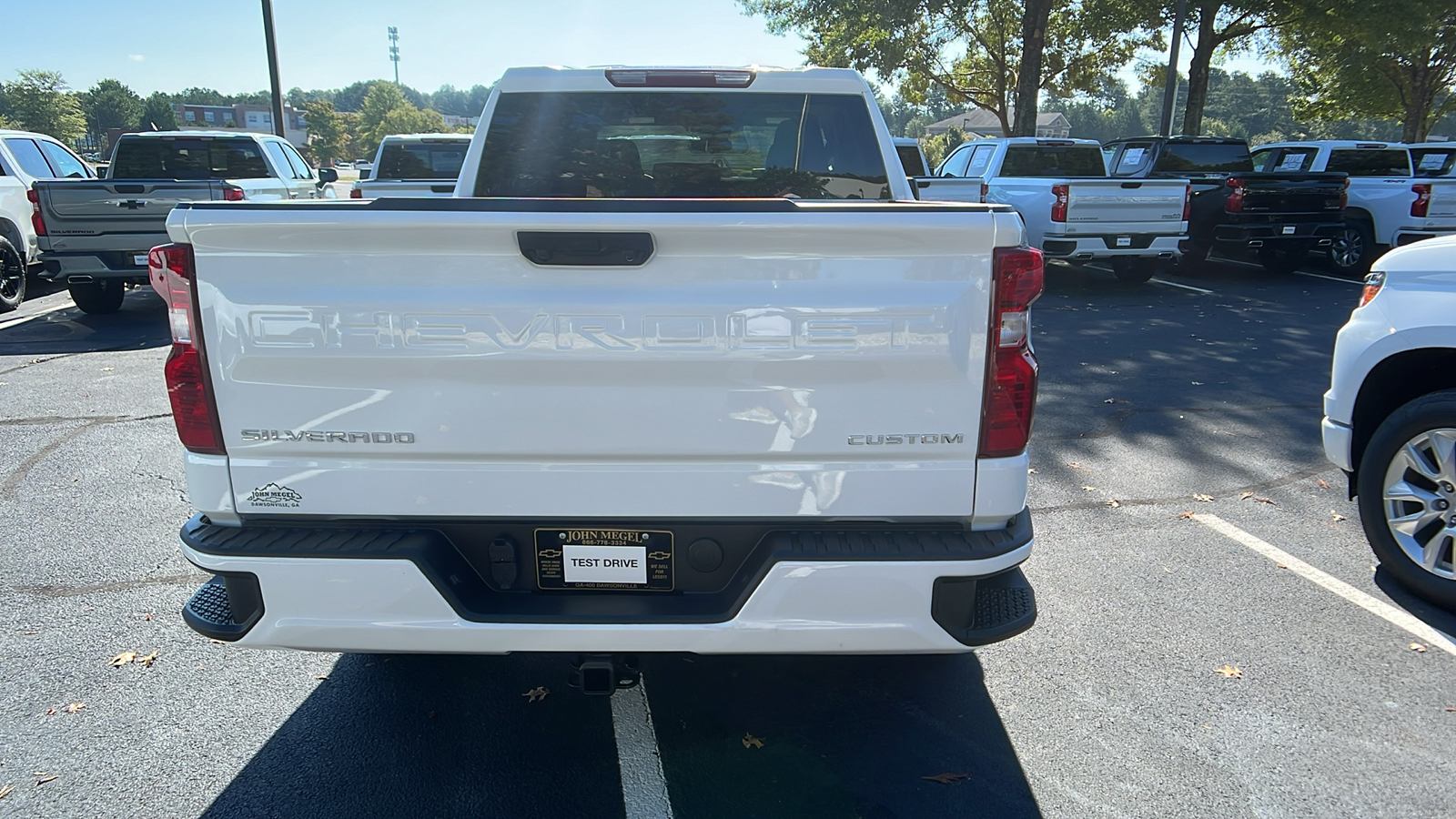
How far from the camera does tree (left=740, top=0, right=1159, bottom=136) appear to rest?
79.2 feet

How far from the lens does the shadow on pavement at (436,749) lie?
8.91 ft

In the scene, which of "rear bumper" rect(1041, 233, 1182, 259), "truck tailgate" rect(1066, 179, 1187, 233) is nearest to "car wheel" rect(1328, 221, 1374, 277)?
"rear bumper" rect(1041, 233, 1182, 259)

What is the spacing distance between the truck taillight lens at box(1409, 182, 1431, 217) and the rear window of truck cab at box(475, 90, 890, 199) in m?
12.1

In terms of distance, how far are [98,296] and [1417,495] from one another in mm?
12620

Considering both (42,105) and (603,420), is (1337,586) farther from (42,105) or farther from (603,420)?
(42,105)

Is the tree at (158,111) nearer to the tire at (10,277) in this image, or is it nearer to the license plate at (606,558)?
the tire at (10,277)

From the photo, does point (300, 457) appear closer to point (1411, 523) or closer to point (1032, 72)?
point (1411, 523)

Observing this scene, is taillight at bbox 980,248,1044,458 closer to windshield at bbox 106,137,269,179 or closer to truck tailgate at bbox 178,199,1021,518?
truck tailgate at bbox 178,199,1021,518

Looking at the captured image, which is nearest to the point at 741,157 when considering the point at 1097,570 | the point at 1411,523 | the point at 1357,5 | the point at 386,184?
the point at 1097,570

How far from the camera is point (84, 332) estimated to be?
1008 centimetres

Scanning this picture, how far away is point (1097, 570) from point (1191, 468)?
72.1 inches

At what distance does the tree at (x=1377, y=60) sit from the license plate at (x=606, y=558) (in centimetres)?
2212

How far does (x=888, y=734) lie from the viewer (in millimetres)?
3072

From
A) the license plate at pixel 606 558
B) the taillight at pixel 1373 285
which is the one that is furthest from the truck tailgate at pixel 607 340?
the taillight at pixel 1373 285
